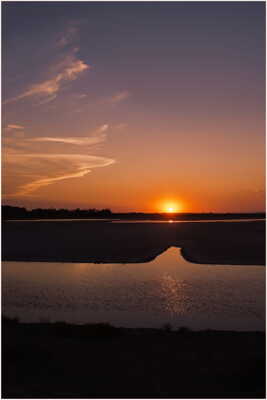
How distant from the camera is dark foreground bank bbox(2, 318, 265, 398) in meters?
8.52

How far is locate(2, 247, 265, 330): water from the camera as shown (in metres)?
14.6

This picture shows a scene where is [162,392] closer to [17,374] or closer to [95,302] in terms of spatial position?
[17,374]

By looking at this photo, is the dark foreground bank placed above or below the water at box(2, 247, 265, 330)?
below

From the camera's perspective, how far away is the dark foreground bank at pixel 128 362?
8.52 m

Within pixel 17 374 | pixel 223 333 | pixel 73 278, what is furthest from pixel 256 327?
pixel 73 278

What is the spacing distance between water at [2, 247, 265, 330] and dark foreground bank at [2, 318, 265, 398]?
2092mm

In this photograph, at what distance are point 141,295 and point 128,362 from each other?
820 centimetres

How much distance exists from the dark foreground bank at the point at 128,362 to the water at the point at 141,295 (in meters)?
2.09

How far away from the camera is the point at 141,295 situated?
713 inches

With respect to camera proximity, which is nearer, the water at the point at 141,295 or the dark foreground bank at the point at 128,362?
the dark foreground bank at the point at 128,362

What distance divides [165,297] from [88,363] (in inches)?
325

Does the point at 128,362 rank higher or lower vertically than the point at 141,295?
lower

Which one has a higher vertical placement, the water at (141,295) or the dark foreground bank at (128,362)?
the water at (141,295)

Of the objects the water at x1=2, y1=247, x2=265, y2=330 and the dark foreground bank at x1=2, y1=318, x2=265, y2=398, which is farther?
the water at x1=2, y1=247, x2=265, y2=330
